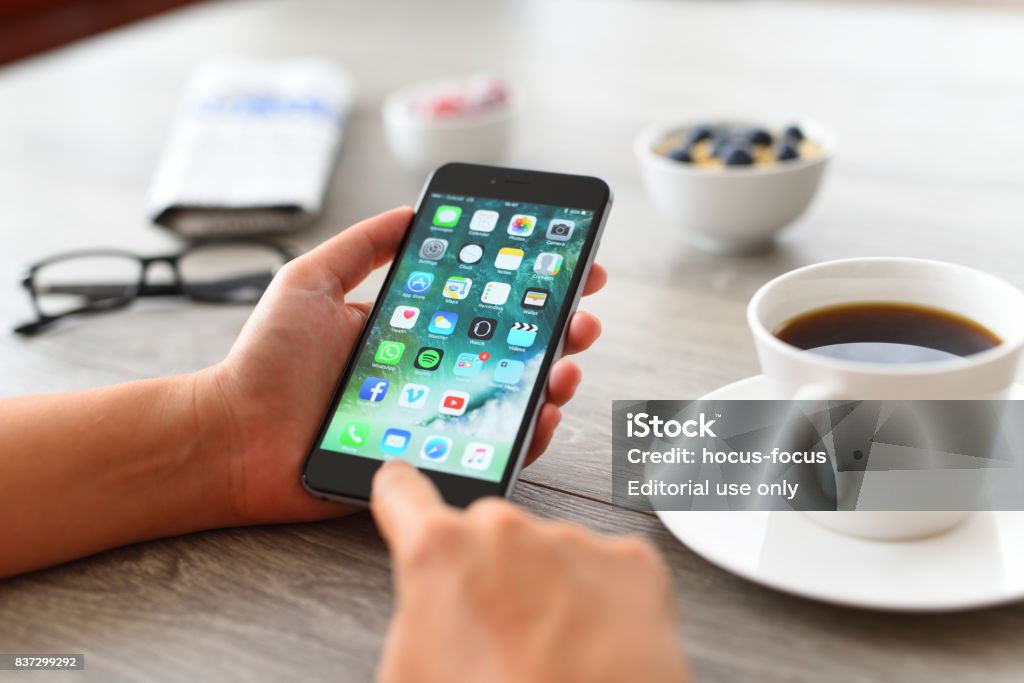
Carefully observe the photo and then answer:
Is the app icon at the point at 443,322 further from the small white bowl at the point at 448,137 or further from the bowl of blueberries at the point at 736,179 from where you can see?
the small white bowl at the point at 448,137

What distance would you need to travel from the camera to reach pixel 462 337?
0.62 m

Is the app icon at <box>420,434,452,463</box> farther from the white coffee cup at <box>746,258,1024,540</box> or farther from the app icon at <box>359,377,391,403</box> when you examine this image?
the white coffee cup at <box>746,258,1024,540</box>

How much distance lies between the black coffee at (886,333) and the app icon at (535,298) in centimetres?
14

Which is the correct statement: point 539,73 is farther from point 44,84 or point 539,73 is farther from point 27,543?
point 27,543

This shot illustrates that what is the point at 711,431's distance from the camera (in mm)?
644

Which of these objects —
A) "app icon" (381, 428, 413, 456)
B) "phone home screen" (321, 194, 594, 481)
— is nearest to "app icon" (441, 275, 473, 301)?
"phone home screen" (321, 194, 594, 481)

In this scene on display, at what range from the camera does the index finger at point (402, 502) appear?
474 millimetres

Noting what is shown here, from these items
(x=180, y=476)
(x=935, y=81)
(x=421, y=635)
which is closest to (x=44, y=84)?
(x=180, y=476)

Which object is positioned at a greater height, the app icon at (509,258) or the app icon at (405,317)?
the app icon at (509,258)

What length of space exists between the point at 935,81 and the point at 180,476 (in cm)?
111

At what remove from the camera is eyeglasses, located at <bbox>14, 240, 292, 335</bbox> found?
939mm

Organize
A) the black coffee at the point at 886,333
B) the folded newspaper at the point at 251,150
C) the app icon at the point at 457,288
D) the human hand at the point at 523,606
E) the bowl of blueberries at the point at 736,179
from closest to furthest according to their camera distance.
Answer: the human hand at the point at 523,606
the black coffee at the point at 886,333
the app icon at the point at 457,288
the bowl of blueberries at the point at 736,179
the folded newspaper at the point at 251,150

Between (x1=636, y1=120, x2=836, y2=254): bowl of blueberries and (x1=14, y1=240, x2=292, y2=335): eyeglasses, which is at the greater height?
(x1=636, y1=120, x2=836, y2=254): bowl of blueberries

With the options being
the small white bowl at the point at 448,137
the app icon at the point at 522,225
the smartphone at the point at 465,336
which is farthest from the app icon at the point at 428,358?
the small white bowl at the point at 448,137
